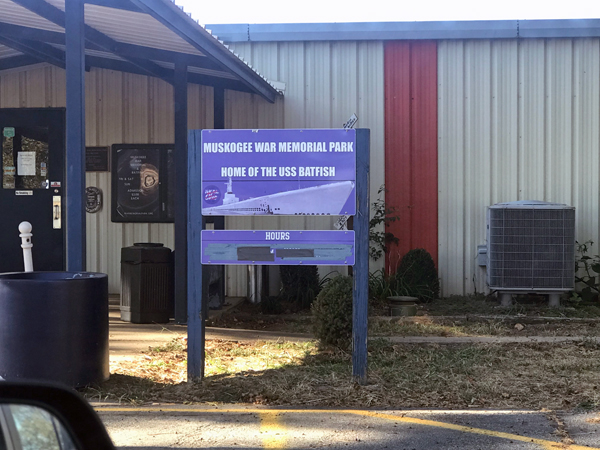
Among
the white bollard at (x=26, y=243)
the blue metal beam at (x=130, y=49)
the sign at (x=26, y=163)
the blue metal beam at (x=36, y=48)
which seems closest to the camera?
the blue metal beam at (x=130, y=49)

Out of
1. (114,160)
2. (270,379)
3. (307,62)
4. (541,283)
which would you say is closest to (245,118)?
(307,62)

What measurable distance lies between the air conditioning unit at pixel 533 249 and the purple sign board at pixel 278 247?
4881mm

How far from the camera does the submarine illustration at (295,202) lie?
5.96m

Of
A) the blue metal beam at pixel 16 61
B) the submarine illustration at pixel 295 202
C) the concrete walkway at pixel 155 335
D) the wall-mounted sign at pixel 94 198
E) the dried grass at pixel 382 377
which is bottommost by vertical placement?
the dried grass at pixel 382 377

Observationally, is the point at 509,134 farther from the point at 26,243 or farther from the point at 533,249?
the point at 26,243

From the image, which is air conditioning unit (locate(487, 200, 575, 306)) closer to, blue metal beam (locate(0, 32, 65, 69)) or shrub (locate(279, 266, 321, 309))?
shrub (locate(279, 266, 321, 309))

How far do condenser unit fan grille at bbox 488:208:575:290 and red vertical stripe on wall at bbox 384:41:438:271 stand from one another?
1.52 metres

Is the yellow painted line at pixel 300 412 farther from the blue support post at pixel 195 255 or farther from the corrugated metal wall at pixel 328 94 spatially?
the corrugated metal wall at pixel 328 94

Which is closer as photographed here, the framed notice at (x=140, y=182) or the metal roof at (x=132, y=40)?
the metal roof at (x=132, y=40)

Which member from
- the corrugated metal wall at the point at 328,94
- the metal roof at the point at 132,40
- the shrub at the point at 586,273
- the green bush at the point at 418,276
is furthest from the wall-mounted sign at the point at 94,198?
the shrub at the point at 586,273

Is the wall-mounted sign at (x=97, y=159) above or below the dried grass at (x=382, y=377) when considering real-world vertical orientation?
above

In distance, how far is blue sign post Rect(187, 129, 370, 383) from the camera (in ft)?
19.6

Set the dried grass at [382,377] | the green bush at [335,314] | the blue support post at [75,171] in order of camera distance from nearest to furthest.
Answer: the dried grass at [382,377] → the blue support post at [75,171] → the green bush at [335,314]

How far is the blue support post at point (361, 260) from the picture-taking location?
595 cm
